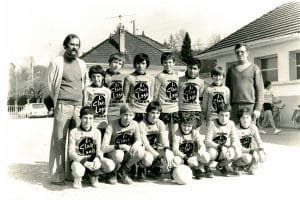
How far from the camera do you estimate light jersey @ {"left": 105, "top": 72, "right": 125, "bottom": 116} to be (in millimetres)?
6066

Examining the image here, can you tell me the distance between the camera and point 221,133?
20.1 feet

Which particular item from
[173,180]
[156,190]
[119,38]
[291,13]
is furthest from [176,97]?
[119,38]

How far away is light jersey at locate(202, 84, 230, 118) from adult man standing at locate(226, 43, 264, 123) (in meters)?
0.18

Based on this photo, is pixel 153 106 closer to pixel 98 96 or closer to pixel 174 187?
pixel 98 96

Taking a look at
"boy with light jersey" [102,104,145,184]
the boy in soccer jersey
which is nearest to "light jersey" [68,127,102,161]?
the boy in soccer jersey

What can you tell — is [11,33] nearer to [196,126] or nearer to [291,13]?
[196,126]

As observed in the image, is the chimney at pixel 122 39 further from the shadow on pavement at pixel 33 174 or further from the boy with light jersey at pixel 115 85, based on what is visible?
the boy with light jersey at pixel 115 85

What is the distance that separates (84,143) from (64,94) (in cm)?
75

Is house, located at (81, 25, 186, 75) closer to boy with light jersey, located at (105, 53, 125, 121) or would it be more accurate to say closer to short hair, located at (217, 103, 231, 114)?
boy with light jersey, located at (105, 53, 125, 121)

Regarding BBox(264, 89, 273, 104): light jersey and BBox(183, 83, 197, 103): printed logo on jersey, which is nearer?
BBox(183, 83, 197, 103): printed logo on jersey

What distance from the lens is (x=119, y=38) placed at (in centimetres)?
3053

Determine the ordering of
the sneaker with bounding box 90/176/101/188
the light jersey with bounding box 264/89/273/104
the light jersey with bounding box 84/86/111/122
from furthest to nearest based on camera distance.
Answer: the light jersey with bounding box 264/89/273/104 → the light jersey with bounding box 84/86/111/122 → the sneaker with bounding box 90/176/101/188

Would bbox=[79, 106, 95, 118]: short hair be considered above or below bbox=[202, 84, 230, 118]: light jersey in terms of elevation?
below

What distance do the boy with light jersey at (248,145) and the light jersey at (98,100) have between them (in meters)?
2.18
